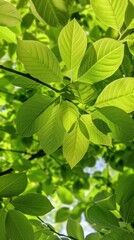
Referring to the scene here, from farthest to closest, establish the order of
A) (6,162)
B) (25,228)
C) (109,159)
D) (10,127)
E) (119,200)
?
(109,159)
(6,162)
(10,127)
(119,200)
(25,228)

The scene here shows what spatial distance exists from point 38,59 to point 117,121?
200mm

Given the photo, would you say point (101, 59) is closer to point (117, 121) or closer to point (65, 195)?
point (117, 121)

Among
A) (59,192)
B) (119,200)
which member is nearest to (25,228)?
(119,200)

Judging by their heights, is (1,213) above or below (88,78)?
below

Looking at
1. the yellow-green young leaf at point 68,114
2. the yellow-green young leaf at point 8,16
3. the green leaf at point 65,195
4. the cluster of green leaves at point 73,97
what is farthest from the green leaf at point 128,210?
the green leaf at point 65,195

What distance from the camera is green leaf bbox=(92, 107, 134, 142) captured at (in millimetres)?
718

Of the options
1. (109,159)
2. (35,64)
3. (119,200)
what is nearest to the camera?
(35,64)

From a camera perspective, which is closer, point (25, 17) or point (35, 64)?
point (35, 64)

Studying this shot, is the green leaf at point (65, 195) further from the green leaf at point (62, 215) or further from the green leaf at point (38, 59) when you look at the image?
the green leaf at point (38, 59)

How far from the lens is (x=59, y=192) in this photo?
206 centimetres

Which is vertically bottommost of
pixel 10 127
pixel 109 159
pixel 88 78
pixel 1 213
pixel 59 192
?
pixel 59 192

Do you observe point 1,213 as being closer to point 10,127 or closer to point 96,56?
point 96,56

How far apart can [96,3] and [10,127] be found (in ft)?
3.04

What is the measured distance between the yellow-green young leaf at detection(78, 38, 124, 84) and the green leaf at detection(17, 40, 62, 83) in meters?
0.06
